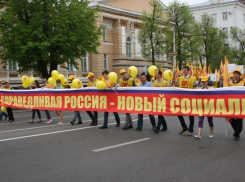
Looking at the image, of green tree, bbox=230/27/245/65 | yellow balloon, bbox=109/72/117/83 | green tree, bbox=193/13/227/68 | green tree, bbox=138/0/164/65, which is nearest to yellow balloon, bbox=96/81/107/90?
yellow balloon, bbox=109/72/117/83

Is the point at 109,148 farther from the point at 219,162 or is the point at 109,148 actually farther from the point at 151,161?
the point at 219,162

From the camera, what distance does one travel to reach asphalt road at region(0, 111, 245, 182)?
584 cm

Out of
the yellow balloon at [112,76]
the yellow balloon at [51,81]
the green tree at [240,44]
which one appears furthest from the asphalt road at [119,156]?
the green tree at [240,44]

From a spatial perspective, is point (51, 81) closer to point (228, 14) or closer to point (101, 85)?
point (101, 85)

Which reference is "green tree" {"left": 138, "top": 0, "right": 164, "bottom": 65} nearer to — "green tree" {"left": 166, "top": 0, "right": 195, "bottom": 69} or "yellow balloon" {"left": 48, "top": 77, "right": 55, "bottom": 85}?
"green tree" {"left": 166, "top": 0, "right": 195, "bottom": 69}

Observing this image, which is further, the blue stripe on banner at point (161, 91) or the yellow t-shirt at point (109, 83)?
the yellow t-shirt at point (109, 83)

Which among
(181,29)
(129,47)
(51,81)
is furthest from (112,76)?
(129,47)

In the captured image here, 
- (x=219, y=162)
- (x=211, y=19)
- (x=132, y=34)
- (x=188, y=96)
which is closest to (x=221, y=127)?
(x=188, y=96)

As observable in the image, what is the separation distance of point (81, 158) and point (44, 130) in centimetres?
445

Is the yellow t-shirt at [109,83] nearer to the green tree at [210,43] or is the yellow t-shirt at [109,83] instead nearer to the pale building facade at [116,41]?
the pale building facade at [116,41]

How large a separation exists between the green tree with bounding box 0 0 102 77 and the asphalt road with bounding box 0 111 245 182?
13534 mm

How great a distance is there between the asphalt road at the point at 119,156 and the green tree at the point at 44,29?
13534mm

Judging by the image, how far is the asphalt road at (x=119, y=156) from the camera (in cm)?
584

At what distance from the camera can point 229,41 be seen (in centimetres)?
6438
